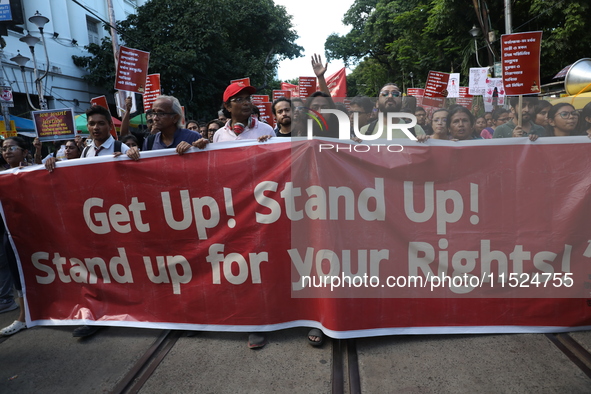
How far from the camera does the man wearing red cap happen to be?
147 inches

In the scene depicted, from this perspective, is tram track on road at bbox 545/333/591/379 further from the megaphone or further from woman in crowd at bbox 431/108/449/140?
the megaphone

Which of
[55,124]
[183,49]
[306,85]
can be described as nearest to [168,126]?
[55,124]

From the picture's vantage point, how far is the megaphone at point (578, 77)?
1001 cm

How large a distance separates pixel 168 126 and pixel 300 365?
7.11ft

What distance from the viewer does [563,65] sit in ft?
57.6

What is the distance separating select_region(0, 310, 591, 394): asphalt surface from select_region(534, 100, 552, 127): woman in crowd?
2.73 metres

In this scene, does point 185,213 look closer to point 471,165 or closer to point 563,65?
point 471,165

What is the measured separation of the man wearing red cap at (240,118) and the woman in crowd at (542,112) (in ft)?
10.4

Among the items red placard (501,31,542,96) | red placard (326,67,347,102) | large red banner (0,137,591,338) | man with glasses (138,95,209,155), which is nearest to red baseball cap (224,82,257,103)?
man with glasses (138,95,209,155)

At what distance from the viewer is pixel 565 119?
4.00m

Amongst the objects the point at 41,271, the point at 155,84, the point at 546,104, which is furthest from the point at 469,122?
the point at 155,84

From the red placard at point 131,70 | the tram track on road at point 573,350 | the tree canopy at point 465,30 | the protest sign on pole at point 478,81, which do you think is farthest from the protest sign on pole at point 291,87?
the tram track on road at point 573,350

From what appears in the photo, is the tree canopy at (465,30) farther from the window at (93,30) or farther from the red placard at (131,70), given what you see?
the window at (93,30)

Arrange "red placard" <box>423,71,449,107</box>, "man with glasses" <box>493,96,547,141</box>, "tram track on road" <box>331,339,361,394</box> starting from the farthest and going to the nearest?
1. "red placard" <box>423,71,449,107</box>
2. "man with glasses" <box>493,96,547,141</box>
3. "tram track on road" <box>331,339,361,394</box>
